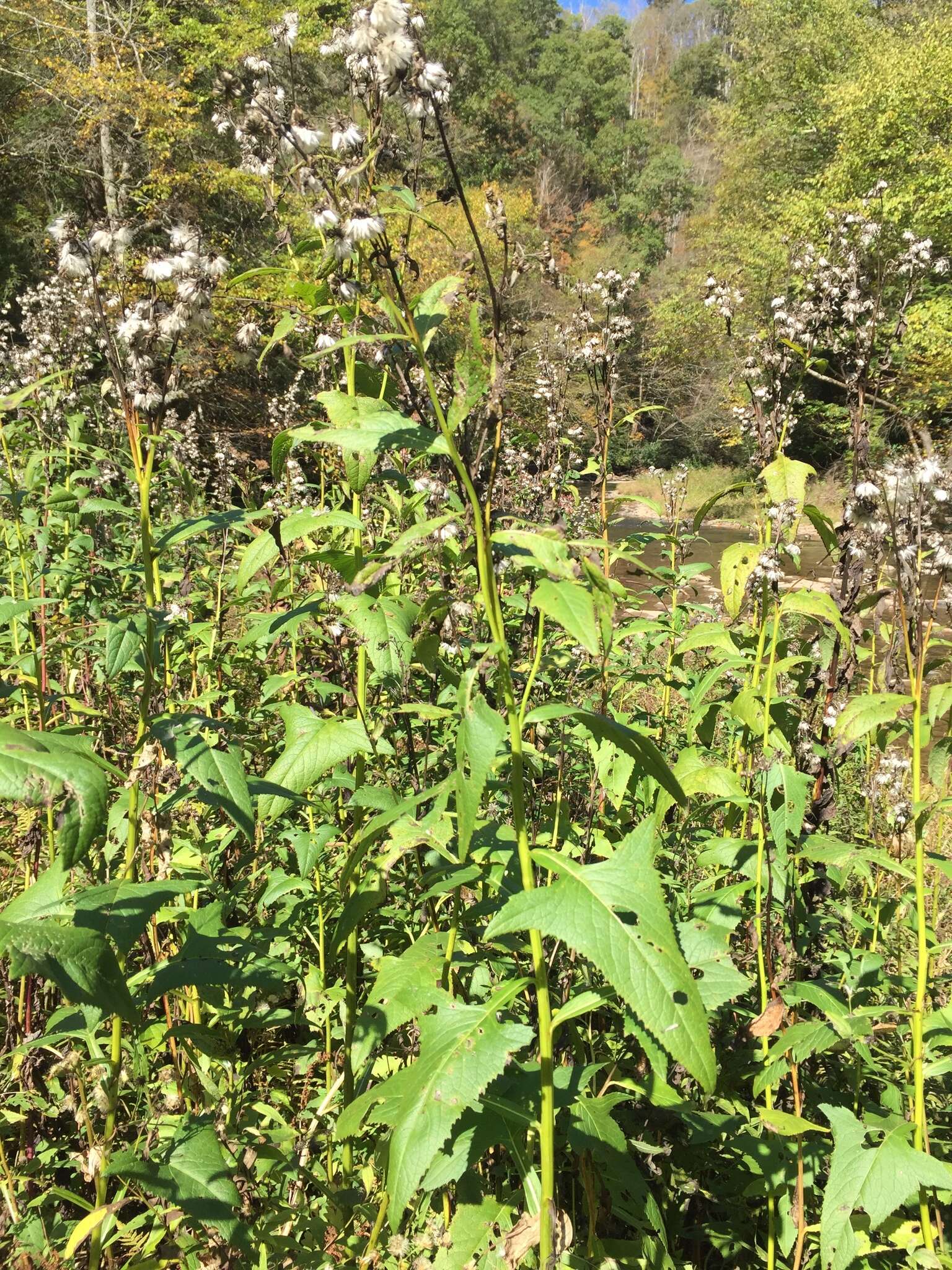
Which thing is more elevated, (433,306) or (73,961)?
(433,306)

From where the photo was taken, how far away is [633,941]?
108cm

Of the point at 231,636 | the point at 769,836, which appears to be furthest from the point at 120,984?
the point at 231,636

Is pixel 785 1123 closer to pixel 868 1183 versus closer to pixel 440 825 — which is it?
pixel 868 1183

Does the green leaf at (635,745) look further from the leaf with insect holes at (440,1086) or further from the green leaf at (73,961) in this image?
the green leaf at (73,961)

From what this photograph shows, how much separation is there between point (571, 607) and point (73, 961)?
0.87m

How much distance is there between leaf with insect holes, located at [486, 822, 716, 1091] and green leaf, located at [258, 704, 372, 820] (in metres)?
0.68

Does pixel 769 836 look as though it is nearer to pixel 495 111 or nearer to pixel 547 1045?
pixel 547 1045

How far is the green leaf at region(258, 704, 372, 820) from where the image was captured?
1.67 m

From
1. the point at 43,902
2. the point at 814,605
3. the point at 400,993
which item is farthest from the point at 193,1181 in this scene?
the point at 814,605

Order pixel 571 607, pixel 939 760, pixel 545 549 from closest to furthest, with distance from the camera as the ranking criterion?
pixel 571 607, pixel 545 549, pixel 939 760

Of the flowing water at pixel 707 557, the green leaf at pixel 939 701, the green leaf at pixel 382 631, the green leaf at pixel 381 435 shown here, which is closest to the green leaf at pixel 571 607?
the green leaf at pixel 381 435

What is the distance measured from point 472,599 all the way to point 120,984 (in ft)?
4.73

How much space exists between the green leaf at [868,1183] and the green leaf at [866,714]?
0.79 m

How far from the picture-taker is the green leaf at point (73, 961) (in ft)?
3.42
